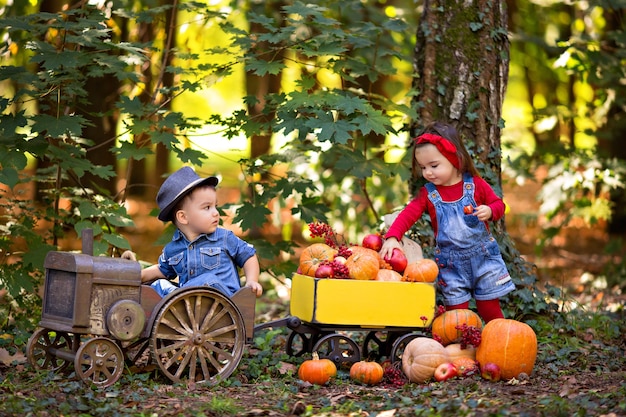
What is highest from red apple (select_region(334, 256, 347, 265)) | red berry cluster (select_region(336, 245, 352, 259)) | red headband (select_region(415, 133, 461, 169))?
red headband (select_region(415, 133, 461, 169))

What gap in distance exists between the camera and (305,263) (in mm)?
4824

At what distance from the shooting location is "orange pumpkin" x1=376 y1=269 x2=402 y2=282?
473 centimetres

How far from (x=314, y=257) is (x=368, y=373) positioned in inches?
32.0

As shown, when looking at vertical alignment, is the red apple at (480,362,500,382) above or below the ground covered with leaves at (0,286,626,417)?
above

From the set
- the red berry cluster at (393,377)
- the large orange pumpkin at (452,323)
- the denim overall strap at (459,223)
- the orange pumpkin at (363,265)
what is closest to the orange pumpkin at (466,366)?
the large orange pumpkin at (452,323)

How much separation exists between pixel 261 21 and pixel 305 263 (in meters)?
1.99

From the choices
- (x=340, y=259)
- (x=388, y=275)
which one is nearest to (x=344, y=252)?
(x=340, y=259)

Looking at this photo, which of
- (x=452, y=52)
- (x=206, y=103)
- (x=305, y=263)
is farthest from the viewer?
(x=206, y=103)

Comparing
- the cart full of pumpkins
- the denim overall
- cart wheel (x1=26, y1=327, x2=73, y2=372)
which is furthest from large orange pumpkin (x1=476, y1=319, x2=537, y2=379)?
cart wheel (x1=26, y1=327, x2=73, y2=372)

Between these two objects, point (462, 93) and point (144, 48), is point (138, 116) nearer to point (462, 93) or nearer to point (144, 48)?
point (144, 48)

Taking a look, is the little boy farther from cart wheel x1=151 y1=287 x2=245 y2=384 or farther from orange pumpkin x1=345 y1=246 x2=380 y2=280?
orange pumpkin x1=345 y1=246 x2=380 y2=280

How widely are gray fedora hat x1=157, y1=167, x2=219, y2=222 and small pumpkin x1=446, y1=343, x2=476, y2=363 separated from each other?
1.79 m

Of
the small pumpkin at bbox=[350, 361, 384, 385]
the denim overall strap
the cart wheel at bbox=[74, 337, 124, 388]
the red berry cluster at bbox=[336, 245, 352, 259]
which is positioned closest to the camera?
the cart wheel at bbox=[74, 337, 124, 388]

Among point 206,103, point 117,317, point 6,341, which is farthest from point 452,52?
point 206,103
